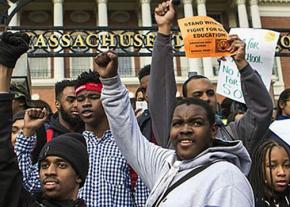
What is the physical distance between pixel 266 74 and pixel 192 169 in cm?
345

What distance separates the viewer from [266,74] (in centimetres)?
615

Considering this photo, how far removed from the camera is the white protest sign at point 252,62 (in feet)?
20.3

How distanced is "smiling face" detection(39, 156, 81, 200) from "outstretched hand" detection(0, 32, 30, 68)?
851mm

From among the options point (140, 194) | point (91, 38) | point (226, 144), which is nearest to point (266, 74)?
point (140, 194)

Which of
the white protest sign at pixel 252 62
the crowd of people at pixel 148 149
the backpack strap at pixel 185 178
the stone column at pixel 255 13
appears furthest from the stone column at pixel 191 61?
the backpack strap at pixel 185 178

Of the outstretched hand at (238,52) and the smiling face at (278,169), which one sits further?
the outstretched hand at (238,52)

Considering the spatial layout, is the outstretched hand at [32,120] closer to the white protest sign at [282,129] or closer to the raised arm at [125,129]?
the raised arm at [125,129]

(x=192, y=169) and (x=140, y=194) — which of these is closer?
(x=192, y=169)

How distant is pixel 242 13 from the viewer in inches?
1507

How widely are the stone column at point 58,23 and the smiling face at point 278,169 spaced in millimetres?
30956

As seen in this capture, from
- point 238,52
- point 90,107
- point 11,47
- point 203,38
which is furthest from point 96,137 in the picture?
point 203,38

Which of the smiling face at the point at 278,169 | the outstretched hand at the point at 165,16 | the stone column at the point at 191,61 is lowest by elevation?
the smiling face at the point at 278,169

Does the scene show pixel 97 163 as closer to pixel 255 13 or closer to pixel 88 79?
pixel 88 79

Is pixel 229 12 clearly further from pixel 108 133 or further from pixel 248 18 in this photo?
pixel 108 133
